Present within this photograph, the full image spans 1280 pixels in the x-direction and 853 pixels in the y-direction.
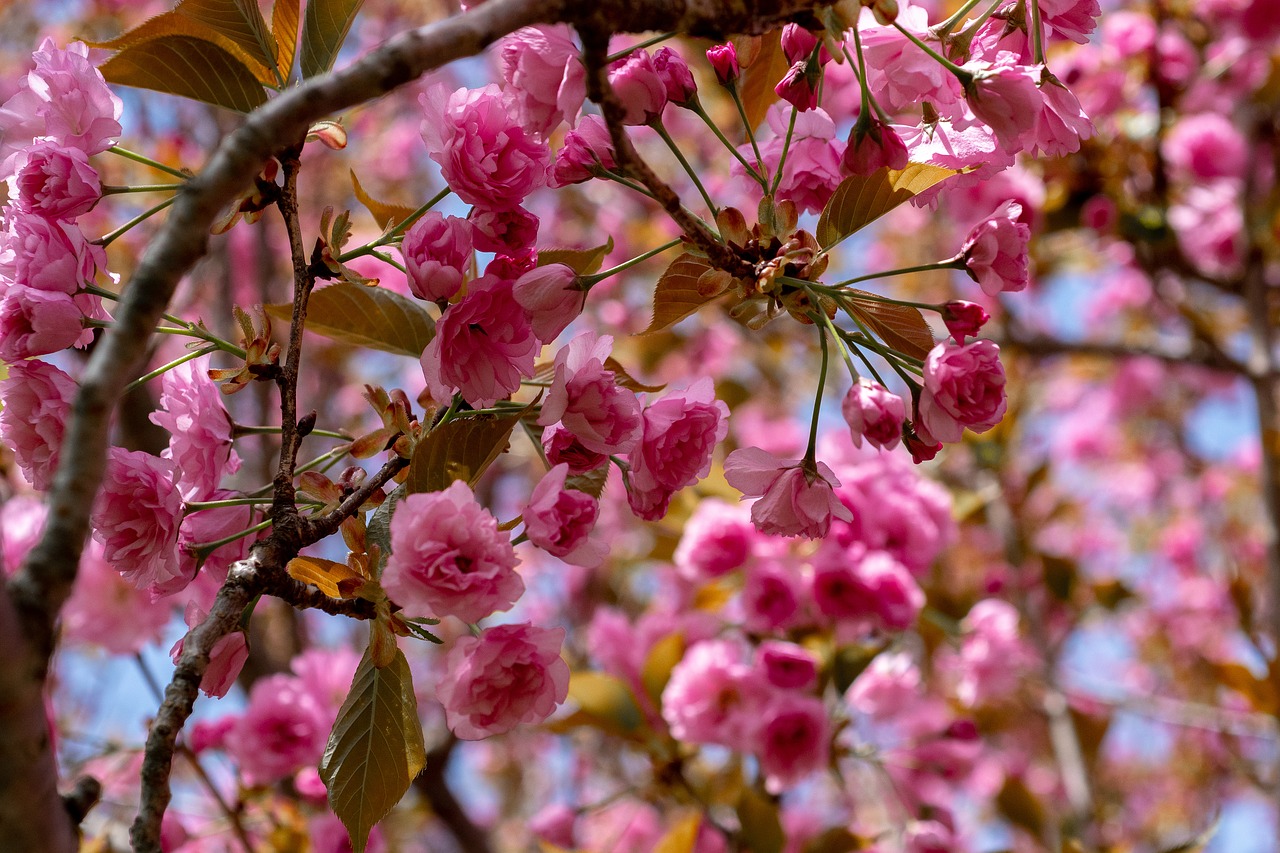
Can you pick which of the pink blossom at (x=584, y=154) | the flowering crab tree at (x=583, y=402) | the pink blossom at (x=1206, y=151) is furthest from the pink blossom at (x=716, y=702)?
the pink blossom at (x=1206, y=151)

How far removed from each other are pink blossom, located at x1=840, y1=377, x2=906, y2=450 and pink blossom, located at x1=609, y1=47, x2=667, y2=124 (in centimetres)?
31

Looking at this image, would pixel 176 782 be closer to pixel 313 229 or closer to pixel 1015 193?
pixel 313 229

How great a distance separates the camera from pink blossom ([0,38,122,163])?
0.86 metres

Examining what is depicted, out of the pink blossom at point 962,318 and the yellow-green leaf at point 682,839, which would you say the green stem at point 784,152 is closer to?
the pink blossom at point 962,318

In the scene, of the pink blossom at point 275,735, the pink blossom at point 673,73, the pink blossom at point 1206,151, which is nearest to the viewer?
the pink blossom at point 673,73

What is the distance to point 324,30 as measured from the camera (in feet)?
2.97

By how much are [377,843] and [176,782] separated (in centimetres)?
207

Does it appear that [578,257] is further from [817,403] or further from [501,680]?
[501,680]

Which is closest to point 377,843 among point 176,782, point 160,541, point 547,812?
point 547,812

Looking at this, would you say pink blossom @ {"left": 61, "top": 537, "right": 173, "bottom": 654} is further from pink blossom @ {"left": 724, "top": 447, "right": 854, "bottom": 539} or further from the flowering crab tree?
pink blossom @ {"left": 724, "top": 447, "right": 854, "bottom": 539}

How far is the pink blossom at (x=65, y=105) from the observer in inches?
33.8

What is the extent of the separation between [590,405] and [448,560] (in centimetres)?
19

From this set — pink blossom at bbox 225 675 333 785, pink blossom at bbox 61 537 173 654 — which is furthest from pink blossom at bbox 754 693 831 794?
pink blossom at bbox 61 537 173 654

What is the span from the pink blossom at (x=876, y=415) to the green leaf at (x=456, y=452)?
0.93 ft
